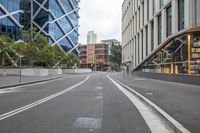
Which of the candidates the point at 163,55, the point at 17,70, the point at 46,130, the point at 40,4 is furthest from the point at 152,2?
the point at 40,4

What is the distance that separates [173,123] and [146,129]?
0.73 metres

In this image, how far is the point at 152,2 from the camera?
150ft

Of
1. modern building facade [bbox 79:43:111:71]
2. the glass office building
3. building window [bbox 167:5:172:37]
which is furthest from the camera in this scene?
→ modern building facade [bbox 79:43:111:71]

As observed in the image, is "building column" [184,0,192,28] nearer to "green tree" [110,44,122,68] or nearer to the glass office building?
the glass office building

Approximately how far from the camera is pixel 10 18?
72.8m

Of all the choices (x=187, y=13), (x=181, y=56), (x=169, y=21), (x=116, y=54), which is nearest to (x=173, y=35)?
(x=181, y=56)

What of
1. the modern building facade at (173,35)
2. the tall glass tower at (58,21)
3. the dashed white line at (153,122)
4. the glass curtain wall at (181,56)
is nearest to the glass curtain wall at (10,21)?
the tall glass tower at (58,21)

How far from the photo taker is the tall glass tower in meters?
94.8

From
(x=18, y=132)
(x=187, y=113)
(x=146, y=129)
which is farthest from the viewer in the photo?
(x=187, y=113)

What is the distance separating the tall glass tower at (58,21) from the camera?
94844 millimetres

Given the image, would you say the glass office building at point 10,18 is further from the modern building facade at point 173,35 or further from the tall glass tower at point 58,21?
the modern building facade at point 173,35

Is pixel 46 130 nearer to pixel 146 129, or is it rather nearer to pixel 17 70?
pixel 146 129

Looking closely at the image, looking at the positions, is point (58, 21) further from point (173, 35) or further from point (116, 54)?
point (173, 35)

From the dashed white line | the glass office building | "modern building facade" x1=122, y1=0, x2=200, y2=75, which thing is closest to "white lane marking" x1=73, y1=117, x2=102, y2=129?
the dashed white line
